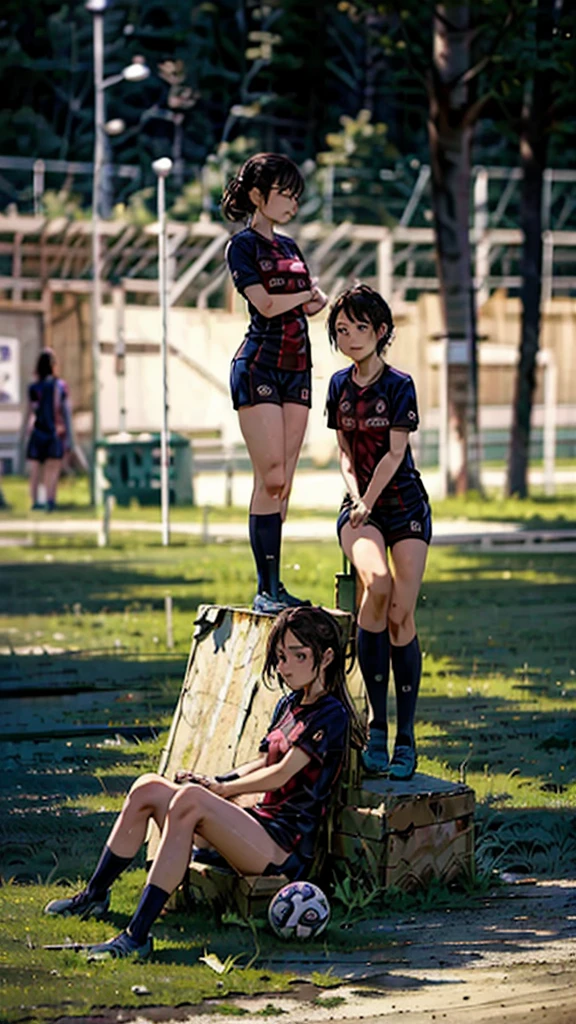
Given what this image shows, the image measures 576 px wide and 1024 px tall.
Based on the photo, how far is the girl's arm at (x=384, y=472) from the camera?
699 centimetres

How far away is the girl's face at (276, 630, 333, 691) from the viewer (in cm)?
663

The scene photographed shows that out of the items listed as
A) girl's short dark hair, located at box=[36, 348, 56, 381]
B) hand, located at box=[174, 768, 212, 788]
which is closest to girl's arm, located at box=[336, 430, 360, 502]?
hand, located at box=[174, 768, 212, 788]

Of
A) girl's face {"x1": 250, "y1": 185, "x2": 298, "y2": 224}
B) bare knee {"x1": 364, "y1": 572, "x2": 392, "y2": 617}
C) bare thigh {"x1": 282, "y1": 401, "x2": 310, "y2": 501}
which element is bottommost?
bare knee {"x1": 364, "y1": 572, "x2": 392, "y2": 617}

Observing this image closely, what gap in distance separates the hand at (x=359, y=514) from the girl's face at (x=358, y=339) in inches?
18.5

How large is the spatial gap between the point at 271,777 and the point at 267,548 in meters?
1.28

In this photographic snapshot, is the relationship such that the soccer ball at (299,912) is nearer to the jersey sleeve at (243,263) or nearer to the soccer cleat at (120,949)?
the soccer cleat at (120,949)

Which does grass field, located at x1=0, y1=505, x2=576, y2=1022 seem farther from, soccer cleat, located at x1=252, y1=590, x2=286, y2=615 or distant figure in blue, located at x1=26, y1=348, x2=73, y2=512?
distant figure in blue, located at x1=26, y1=348, x2=73, y2=512

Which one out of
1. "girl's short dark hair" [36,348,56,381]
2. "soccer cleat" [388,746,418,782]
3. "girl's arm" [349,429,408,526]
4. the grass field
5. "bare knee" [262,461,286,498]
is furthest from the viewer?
"girl's short dark hair" [36,348,56,381]

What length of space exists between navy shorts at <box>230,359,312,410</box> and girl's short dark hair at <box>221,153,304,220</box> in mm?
548

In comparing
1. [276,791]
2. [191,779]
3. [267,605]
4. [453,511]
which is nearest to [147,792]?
[191,779]

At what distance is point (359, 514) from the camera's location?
23.0 ft

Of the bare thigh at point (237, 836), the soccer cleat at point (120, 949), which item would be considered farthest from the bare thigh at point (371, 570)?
the soccer cleat at point (120, 949)

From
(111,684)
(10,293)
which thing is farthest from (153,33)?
(111,684)

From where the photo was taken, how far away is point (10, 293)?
33562mm
